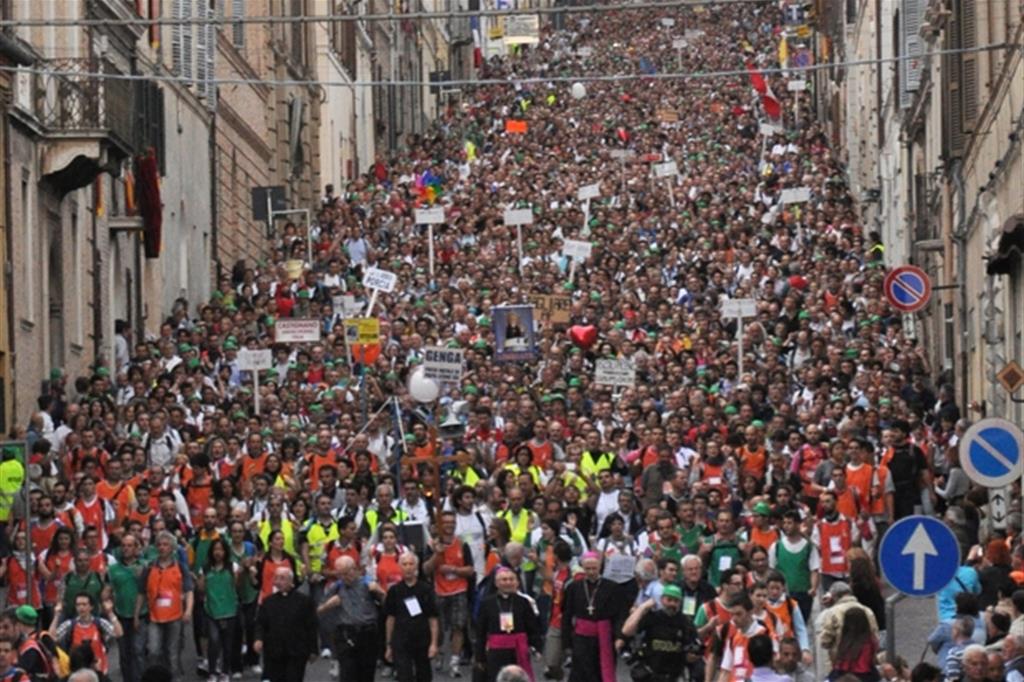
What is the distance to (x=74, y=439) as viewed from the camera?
110ft

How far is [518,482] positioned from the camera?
30.2 meters

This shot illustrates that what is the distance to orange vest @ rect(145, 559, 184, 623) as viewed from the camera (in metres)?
27.7

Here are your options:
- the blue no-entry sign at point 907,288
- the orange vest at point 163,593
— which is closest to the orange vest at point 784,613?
the orange vest at point 163,593

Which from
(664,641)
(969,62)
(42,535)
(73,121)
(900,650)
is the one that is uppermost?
(969,62)

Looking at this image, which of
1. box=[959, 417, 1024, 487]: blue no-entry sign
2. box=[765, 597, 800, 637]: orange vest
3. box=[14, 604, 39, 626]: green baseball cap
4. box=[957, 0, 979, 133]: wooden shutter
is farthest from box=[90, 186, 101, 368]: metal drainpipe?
box=[959, 417, 1024, 487]: blue no-entry sign

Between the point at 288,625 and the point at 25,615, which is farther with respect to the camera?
the point at 288,625

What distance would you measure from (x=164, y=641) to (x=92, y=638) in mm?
3036

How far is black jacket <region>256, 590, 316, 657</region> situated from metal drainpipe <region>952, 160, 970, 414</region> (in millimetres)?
19909

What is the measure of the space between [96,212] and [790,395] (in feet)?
38.9

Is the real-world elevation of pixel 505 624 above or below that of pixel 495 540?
below

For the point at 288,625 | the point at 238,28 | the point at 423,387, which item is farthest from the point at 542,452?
the point at 238,28

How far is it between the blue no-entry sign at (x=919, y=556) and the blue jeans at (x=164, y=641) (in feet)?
27.3

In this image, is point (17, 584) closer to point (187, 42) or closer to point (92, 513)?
point (92, 513)

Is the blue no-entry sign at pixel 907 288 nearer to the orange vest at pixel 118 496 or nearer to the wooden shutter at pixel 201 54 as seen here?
the orange vest at pixel 118 496
